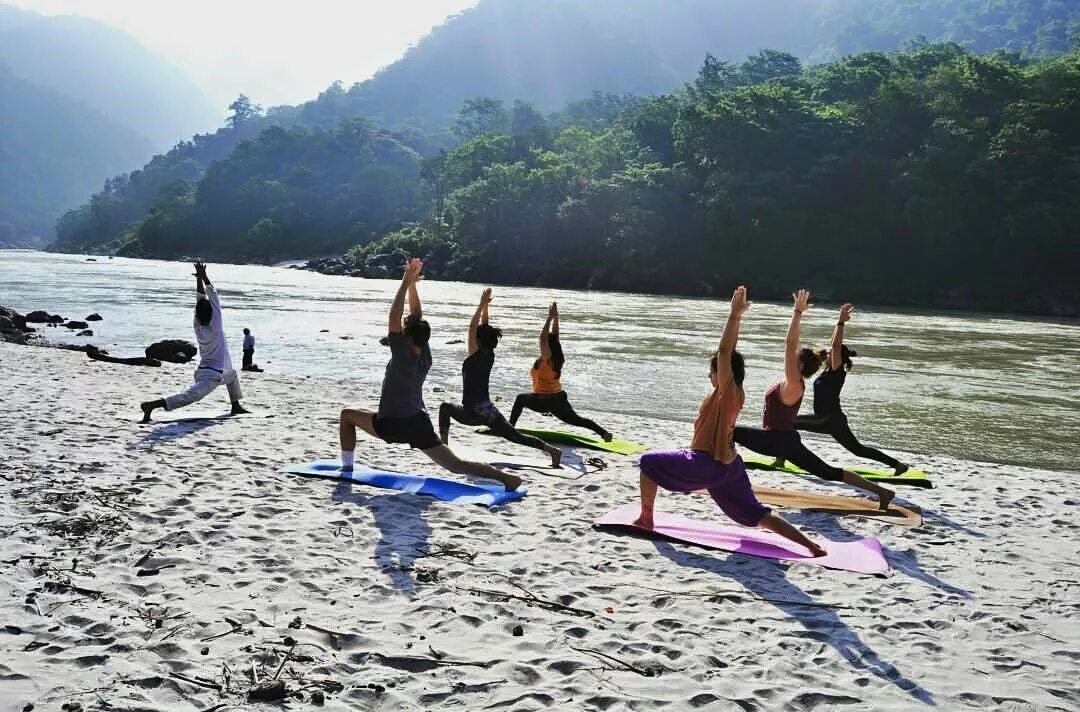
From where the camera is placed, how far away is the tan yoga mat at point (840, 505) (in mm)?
7314

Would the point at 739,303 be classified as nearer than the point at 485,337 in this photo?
Yes

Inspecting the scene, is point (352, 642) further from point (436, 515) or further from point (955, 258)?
point (955, 258)

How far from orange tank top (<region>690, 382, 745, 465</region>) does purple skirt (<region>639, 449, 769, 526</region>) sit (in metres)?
0.06

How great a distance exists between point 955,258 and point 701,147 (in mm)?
23334

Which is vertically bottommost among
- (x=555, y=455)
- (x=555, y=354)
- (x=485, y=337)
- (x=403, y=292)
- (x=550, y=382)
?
(x=555, y=455)

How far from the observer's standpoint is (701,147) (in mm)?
72688

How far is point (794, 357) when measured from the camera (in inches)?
266

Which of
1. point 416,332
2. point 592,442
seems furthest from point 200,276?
point 592,442

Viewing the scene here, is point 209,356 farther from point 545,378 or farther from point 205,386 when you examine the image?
point 545,378

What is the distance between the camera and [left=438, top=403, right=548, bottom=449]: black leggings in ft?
28.9

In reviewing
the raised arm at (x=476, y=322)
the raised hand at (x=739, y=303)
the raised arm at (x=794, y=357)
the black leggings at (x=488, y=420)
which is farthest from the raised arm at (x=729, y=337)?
the raised arm at (x=476, y=322)

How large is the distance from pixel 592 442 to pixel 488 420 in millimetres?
1778

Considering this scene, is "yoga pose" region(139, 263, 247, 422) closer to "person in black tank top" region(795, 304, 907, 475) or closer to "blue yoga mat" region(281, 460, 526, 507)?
"blue yoga mat" region(281, 460, 526, 507)

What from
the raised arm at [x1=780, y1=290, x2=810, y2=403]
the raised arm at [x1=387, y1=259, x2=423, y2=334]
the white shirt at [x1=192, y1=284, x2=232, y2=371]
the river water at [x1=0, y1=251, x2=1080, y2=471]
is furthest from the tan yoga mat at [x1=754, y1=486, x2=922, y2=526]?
the white shirt at [x1=192, y1=284, x2=232, y2=371]
